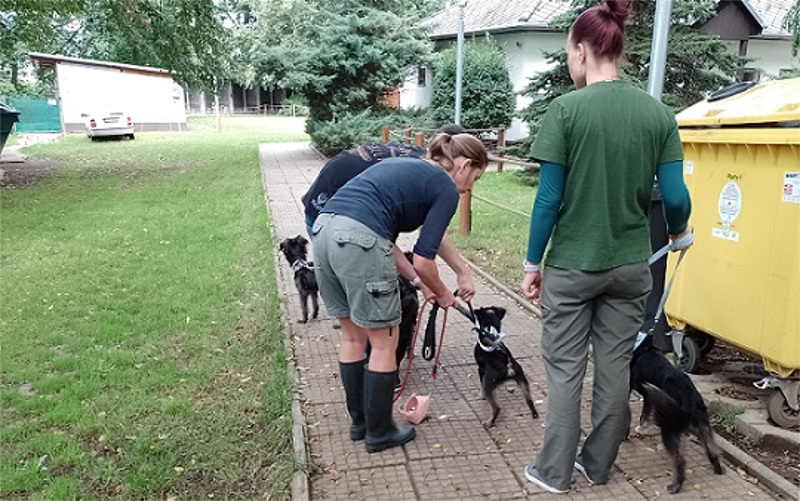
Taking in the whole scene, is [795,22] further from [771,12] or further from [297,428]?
[771,12]

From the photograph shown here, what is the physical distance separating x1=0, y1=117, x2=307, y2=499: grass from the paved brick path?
21 centimetres

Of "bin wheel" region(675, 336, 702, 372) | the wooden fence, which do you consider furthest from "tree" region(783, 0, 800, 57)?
"bin wheel" region(675, 336, 702, 372)

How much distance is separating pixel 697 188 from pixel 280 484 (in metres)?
3.00

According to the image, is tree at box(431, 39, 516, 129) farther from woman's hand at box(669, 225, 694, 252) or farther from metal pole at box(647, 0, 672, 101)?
woman's hand at box(669, 225, 694, 252)

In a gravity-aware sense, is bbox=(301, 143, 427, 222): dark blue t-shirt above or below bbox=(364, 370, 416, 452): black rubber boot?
above

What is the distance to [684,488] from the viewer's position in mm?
3125

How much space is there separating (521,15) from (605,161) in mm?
20222

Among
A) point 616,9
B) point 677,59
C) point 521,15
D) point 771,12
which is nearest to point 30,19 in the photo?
point 521,15

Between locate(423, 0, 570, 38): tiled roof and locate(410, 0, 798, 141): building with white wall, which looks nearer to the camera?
locate(410, 0, 798, 141): building with white wall

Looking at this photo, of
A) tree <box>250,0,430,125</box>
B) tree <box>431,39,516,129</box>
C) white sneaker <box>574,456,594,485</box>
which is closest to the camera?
white sneaker <box>574,456,594,485</box>

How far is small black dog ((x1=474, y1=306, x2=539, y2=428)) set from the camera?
3705 mm

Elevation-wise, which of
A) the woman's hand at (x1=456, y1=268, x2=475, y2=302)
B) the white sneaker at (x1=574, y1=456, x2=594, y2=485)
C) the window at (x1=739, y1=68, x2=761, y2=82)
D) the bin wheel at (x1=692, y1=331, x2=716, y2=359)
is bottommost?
the white sneaker at (x1=574, y1=456, x2=594, y2=485)

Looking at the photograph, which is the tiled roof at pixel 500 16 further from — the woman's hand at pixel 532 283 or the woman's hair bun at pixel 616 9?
the woman's hand at pixel 532 283

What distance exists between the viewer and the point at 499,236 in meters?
9.05
